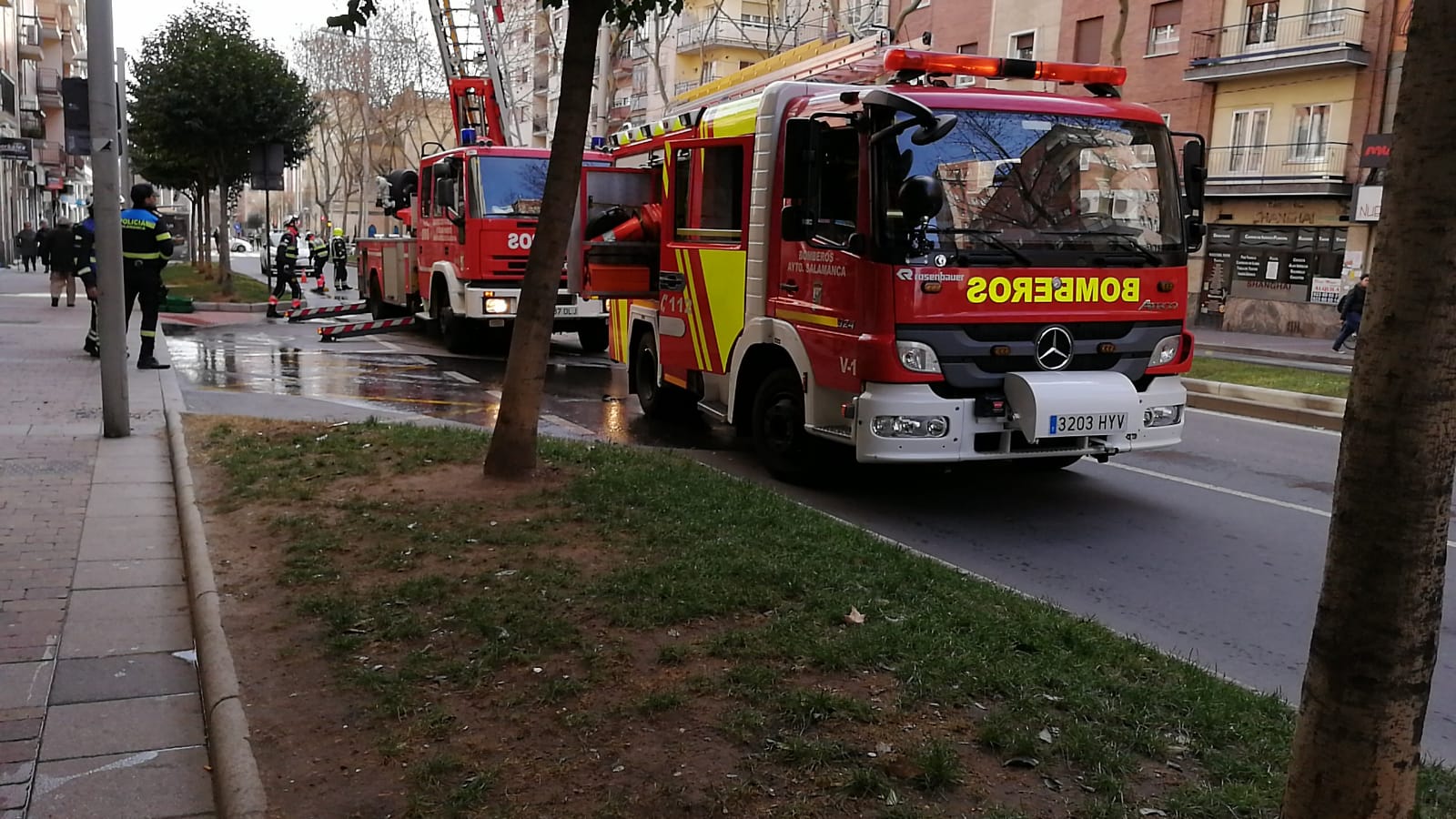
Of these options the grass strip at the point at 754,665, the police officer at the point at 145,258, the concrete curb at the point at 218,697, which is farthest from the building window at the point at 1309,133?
the concrete curb at the point at 218,697

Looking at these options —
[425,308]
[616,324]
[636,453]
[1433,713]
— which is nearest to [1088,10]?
[425,308]

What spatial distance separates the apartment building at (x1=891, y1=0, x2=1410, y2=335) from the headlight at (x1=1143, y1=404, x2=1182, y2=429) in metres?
20.9

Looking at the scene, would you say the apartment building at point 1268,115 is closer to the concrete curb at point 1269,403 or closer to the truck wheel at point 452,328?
the concrete curb at point 1269,403

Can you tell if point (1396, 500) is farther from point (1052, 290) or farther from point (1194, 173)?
point (1194, 173)

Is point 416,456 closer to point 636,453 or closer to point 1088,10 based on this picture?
point 636,453

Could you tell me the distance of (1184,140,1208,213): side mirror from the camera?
7613mm

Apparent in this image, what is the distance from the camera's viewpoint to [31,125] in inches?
2025

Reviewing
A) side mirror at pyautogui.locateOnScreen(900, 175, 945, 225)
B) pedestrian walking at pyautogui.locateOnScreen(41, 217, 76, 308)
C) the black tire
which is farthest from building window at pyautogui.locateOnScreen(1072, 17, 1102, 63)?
side mirror at pyautogui.locateOnScreen(900, 175, 945, 225)

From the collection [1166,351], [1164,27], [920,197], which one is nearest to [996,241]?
[920,197]

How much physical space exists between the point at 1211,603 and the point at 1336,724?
3621mm

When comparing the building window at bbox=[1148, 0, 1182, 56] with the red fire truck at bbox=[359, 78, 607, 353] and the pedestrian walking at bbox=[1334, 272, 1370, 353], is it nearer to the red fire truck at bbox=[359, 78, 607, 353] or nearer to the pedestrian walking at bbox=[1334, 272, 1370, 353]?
the pedestrian walking at bbox=[1334, 272, 1370, 353]

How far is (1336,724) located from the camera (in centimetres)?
241

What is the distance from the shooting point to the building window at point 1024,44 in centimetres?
3478

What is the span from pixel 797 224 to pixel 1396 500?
5521 mm
